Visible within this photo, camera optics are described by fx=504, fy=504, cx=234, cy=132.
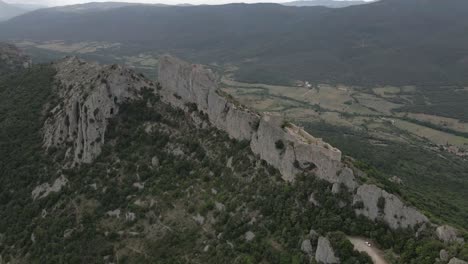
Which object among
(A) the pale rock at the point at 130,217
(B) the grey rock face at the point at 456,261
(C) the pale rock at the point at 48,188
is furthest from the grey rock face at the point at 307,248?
(C) the pale rock at the point at 48,188

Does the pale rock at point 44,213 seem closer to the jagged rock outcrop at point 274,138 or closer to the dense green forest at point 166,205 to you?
the dense green forest at point 166,205

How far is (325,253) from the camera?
41.3 meters

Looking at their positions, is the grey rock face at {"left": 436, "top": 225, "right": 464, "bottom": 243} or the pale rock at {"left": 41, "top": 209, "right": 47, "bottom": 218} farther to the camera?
the pale rock at {"left": 41, "top": 209, "right": 47, "bottom": 218}

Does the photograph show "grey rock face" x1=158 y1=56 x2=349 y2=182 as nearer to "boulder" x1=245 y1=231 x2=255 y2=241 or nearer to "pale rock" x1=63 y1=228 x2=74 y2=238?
"boulder" x1=245 y1=231 x2=255 y2=241

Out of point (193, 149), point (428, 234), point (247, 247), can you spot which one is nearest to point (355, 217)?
point (428, 234)

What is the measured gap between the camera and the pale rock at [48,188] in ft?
221

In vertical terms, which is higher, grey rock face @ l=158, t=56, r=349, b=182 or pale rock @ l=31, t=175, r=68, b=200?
grey rock face @ l=158, t=56, r=349, b=182

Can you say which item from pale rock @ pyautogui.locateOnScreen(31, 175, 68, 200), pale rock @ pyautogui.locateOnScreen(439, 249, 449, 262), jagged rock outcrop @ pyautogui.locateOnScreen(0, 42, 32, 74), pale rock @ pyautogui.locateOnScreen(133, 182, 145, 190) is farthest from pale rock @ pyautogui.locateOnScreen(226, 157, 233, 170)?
jagged rock outcrop @ pyautogui.locateOnScreen(0, 42, 32, 74)

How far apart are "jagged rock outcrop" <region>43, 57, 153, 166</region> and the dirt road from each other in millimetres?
40550

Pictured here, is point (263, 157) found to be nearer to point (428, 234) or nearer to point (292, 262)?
point (292, 262)

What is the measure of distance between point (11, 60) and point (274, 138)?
388ft

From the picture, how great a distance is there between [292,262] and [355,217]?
7.00 meters

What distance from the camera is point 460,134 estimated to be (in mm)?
178875

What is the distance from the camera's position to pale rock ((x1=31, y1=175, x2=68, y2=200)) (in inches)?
2650
